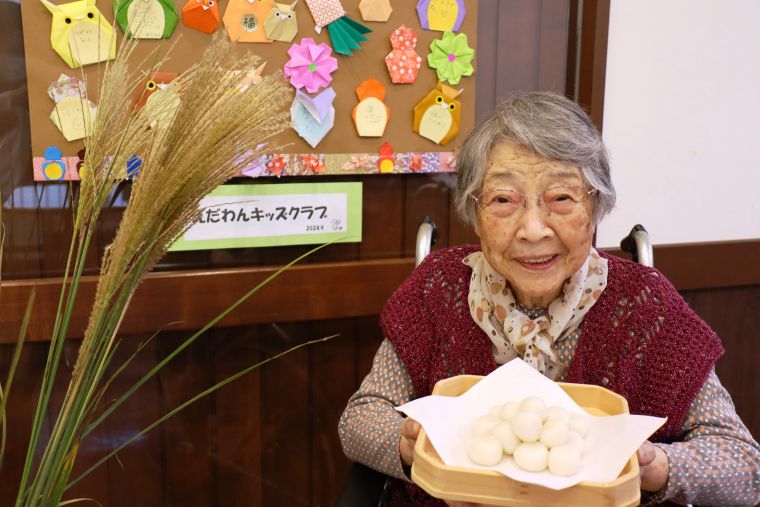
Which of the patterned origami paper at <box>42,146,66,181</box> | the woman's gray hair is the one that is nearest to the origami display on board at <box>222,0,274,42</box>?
the patterned origami paper at <box>42,146,66,181</box>

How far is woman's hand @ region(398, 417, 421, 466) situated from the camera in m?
1.19

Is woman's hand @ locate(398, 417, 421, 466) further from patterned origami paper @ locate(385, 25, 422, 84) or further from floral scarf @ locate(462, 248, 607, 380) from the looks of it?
patterned origami paper @ locate(385, 25, 422, 84)

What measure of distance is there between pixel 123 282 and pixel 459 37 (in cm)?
127

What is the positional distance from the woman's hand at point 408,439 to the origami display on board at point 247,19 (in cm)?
97

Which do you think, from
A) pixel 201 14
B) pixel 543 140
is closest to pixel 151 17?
pixel 201 14

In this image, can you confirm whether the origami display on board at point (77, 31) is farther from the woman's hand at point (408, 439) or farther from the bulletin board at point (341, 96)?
the woman's hand at point (408, 439)

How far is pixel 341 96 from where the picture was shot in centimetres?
187

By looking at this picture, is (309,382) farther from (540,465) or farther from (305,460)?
(540,465)

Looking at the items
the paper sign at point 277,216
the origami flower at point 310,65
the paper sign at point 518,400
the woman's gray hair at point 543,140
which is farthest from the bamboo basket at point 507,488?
the origami flower at point 310,65

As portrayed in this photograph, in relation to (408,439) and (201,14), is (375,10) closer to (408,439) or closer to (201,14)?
(201,14)

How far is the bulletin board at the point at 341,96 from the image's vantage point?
5.40 feet

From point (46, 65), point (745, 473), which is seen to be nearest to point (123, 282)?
point (46, 65)

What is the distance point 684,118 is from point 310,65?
1121 millimetres

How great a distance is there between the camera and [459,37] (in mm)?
1921
